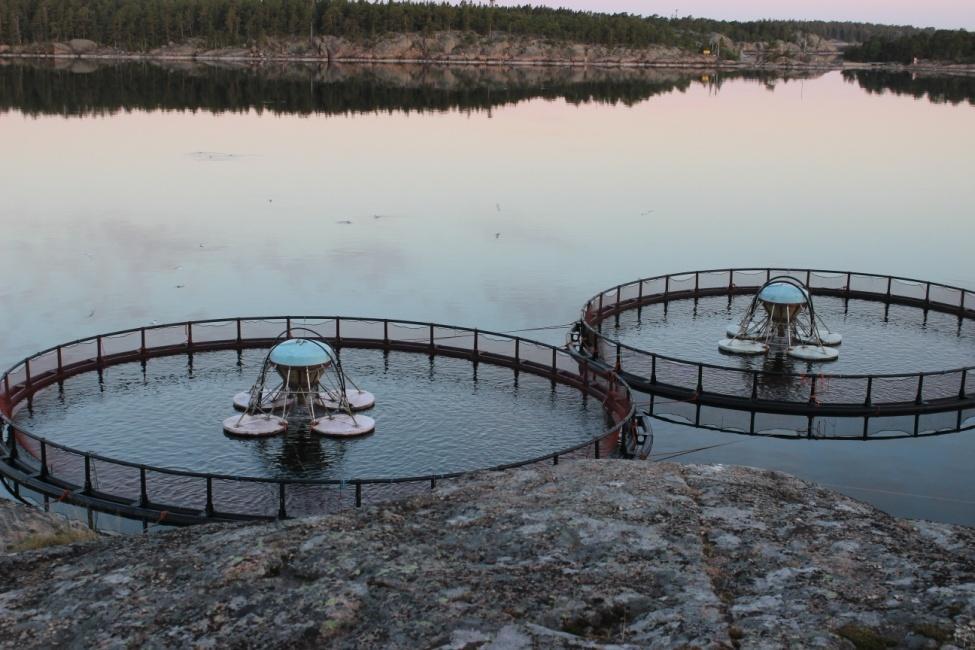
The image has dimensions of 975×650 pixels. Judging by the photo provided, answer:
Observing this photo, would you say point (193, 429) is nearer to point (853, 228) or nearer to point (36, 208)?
point (36, 208)

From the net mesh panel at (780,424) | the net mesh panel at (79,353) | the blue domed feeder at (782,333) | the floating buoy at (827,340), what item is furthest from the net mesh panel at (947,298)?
the net mesh panel at (79,353)

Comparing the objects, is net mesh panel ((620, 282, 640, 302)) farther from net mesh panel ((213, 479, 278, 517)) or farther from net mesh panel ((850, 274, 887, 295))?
net mesh panel ((213, 479, 278, 517))

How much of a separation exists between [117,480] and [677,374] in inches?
802

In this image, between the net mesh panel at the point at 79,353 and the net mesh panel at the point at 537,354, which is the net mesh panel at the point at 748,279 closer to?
the net mesh panel at the point at 537,354

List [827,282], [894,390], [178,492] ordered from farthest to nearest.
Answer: [827,282], [894,390], [178,492]

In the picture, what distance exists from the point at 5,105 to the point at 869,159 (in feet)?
382

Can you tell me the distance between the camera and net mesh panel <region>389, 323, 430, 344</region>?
45969 mm

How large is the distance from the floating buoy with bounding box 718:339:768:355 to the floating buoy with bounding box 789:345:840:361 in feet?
3.80

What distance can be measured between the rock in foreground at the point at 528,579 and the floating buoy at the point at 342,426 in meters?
27.5

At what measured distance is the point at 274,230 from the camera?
8244 cm

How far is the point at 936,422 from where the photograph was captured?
40656 mm

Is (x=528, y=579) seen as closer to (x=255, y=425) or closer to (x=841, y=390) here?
(x=255, y=425)

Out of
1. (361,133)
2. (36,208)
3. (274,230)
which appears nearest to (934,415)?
(274,230)

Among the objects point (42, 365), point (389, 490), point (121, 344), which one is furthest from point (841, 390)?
point (42, 365)
